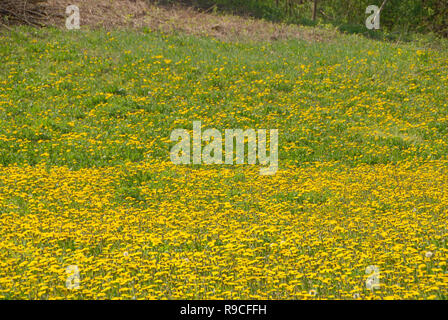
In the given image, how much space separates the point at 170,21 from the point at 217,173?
1641 centimetres

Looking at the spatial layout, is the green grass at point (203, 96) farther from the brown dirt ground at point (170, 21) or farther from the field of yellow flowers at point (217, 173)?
the brown dirt ground at point (170, 21)

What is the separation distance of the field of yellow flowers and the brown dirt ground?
1.65 meters

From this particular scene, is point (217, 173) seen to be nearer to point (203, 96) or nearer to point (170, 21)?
point (203, 96)

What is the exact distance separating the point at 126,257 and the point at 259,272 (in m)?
1.78

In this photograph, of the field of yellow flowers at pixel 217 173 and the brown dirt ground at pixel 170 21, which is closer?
the field of yellow flowers at pixel 217 173

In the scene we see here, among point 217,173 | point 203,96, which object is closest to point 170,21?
point 203,96

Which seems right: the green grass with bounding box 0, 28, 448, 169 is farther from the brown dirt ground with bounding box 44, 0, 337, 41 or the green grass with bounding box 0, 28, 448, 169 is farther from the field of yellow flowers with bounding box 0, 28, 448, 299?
the brown dirt ground with bounding box 44, 0, 337, 41

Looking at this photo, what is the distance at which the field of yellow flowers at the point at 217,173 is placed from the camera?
17.0ft

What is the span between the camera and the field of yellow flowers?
17.0 ft

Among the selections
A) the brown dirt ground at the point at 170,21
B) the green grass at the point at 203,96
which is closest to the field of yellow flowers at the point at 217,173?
the green grass at the point at 203,96

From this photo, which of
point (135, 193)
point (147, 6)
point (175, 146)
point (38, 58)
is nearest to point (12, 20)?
point (38, 58)

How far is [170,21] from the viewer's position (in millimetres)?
24188

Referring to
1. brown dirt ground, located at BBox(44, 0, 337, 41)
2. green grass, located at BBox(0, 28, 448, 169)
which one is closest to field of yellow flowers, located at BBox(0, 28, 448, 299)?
green grass, located at BBox(0, 28, 448, 169)

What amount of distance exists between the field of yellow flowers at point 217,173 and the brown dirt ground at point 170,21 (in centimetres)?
165
